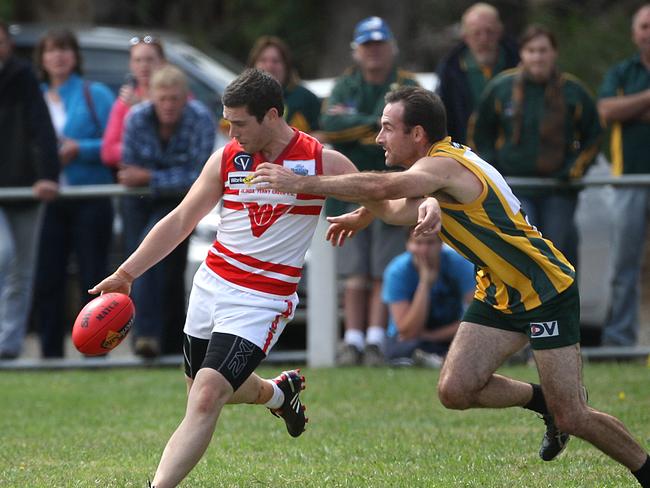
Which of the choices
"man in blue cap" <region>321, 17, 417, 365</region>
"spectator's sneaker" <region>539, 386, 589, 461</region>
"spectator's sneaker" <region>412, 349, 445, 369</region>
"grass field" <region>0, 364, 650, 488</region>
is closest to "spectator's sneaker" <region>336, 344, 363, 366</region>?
"man in blue cap" <region>321, 17, 417, 365</region>

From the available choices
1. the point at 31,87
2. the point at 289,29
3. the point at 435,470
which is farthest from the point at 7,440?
the point at 289,29

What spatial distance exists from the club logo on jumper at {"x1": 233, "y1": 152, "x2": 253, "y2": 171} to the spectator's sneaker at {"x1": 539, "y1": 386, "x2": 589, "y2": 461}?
203 cm

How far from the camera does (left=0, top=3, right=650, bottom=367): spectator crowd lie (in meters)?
10.9

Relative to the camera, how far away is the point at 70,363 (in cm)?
1146

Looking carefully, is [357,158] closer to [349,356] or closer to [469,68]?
[469,68]

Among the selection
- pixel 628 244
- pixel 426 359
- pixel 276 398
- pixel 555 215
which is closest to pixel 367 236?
pixel 426 359

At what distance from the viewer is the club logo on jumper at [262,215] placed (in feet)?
21.1

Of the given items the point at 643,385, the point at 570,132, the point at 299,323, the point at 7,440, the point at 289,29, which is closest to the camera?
the point at 7,440

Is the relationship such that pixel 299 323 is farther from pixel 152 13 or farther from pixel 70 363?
pixel 152 13

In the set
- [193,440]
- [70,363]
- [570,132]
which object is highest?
[570,132]

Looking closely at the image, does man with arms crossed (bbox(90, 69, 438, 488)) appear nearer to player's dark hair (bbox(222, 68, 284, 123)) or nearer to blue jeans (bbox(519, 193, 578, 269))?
player's dark hair (bbox(222, 68, 284, 123))

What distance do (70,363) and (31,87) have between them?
2389mm

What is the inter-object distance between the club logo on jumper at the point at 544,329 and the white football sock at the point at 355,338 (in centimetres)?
502

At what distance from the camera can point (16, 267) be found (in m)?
11.3
